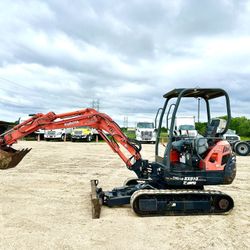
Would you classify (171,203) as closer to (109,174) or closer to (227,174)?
(227,174)

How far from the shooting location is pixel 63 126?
23.4 ft

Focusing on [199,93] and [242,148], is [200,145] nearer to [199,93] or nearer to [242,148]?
[199,93]

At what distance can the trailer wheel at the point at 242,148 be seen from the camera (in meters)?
20.7

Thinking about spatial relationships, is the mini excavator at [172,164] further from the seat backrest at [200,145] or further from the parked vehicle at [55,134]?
the parked vehicle at [55,134]

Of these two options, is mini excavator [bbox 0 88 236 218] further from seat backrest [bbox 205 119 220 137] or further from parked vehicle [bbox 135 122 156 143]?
parked vehicle [bbox 135 122 156 143]

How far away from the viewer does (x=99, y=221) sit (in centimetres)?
604

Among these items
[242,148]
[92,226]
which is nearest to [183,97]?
[92,226]

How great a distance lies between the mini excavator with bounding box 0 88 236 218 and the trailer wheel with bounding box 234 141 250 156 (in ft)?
47.4

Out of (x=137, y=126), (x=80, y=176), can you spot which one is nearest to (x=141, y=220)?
(x=80, y=176)

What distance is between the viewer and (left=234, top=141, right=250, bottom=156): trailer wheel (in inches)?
815

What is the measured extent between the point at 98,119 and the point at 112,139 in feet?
1.97

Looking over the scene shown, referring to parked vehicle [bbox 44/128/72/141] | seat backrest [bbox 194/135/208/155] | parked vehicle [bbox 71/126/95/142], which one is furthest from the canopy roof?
parked vehicle [bbox 44/128/72/141]

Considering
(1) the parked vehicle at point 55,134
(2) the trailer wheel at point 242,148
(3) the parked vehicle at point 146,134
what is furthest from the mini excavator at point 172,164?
(1) the parked vehicle at point 55,134

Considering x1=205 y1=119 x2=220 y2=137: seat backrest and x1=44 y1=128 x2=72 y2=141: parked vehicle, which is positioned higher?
x1=44 y1=128 x2=72 y2=141: parked vehicle
